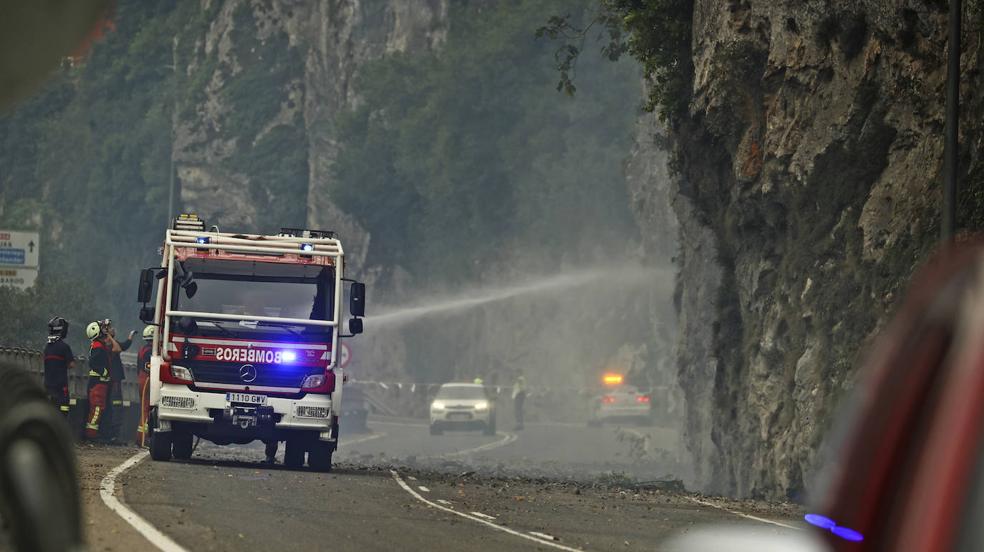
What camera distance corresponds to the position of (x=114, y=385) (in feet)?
97.1

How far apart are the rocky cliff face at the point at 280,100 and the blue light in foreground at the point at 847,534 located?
75.5 meters

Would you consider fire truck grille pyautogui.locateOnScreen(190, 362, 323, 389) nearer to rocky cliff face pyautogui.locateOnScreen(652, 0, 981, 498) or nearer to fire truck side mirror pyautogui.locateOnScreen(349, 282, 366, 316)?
fire truck side mirror pyautogui.locateOnScreen(349, 282, 366, 316)

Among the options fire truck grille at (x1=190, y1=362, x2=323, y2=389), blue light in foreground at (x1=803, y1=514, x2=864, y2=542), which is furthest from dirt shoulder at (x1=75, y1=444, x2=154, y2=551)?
blue light in foreground at (x1=803, y1=514, x2=864, y2=542)

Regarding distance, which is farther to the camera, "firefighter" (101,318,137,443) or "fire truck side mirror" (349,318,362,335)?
"firefighter" (101,318,137,443)

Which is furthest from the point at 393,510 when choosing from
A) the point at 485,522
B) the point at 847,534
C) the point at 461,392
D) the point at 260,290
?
the point at 461,392

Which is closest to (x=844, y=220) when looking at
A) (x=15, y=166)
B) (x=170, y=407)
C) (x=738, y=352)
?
(x=738, y=352)

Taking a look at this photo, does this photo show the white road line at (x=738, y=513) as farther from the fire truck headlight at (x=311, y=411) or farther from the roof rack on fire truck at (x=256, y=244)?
the roof rack on fire truck at (x=256, y=244)

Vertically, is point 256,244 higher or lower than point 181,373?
higher

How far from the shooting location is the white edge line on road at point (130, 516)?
11.8m

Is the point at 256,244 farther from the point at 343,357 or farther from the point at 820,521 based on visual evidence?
the point at 820,521

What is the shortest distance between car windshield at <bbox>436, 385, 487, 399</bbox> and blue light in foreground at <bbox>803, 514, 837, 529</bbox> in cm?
5146

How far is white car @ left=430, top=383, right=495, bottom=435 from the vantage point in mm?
53625

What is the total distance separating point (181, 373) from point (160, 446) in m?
1.25

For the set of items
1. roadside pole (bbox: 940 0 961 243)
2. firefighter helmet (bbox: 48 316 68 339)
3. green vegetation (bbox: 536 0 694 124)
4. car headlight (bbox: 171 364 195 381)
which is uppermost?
green vegetation (bbox: 536 0 694 124)
